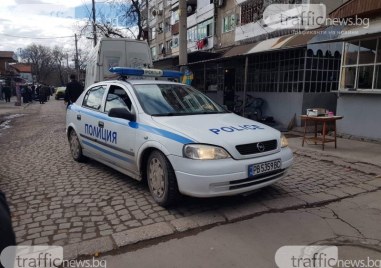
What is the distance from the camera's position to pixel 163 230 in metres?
3.41

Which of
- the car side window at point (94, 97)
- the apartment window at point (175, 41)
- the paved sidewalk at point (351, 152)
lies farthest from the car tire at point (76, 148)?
the apartment window at point (175, 41)

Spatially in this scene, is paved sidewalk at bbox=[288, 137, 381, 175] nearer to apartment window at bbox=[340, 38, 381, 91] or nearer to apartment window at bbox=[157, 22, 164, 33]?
apartment window at bbox=[340, 38, 381, 91]

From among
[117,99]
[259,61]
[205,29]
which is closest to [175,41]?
[205,29]

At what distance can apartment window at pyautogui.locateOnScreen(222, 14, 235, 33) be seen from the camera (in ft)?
65.6

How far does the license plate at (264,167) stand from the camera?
3.73 meters

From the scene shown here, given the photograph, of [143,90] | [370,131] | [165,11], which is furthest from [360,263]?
[165,11]

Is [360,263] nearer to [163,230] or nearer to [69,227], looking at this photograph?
[163,230]

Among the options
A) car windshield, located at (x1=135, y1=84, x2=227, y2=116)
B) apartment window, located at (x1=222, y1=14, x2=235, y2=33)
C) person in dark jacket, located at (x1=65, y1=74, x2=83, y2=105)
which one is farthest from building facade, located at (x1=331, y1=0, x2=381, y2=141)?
apartment window, located at (x1=222, y1=14, x2=235, y2=33)

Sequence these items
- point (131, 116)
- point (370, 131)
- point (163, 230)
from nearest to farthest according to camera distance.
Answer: point (163, 230)
point (131, 116)
point (370, 131)

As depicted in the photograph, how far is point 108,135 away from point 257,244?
2.85 metres

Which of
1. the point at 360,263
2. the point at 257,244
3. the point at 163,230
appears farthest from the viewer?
the point at 163,230

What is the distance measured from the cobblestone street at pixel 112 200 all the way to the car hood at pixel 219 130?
85cm

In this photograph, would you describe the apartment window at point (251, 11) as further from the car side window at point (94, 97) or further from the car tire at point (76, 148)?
the car tire at point (76, 148)

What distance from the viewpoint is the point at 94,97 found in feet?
18.8
